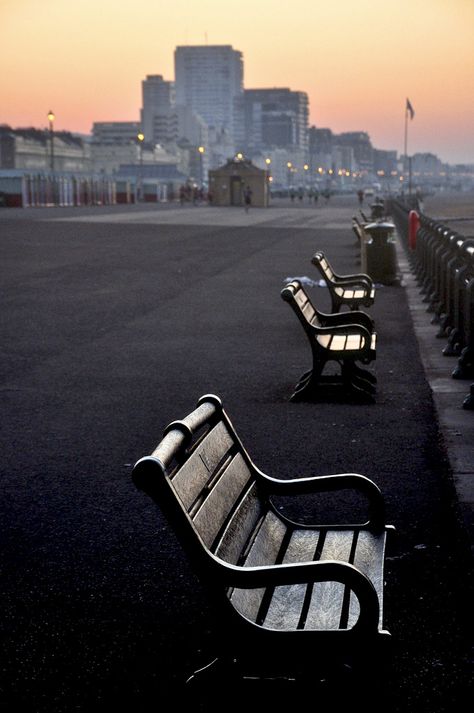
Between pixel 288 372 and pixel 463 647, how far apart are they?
5.99 meters

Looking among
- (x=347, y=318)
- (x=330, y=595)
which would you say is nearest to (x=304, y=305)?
(x=347, y=318)

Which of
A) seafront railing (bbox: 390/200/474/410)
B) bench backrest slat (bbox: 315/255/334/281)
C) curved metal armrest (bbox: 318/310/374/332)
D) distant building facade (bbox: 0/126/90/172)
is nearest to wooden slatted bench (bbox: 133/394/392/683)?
seafront railing (bbox: 390/200/474/410)

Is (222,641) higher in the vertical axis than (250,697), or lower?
higher

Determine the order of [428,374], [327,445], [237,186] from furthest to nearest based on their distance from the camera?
1. [237,186]
2. [428,374]
3. [327,445]

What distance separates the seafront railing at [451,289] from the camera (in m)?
8.73

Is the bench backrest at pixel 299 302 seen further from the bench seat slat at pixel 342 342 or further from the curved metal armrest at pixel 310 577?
the curved metal armrest at pixel 310 577

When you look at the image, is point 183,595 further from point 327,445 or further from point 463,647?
point 327,445

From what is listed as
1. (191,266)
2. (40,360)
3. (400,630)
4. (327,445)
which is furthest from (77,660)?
(191,266)

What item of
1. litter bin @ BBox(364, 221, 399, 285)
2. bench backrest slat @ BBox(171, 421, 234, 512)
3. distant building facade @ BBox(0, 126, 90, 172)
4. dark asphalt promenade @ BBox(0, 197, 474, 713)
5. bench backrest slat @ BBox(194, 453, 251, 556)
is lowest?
dark asphalt promenade @ BBox(0, 197, 474, 713)

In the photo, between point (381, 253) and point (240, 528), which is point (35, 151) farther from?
point (240, 528)

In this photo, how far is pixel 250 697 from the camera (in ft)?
11.2

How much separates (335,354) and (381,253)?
1056 centimetres

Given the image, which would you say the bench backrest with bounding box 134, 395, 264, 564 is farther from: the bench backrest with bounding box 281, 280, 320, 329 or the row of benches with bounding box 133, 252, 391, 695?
the bench backrest with bounding box 281, 280, 320, 329

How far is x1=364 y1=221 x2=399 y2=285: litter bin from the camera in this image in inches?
719
